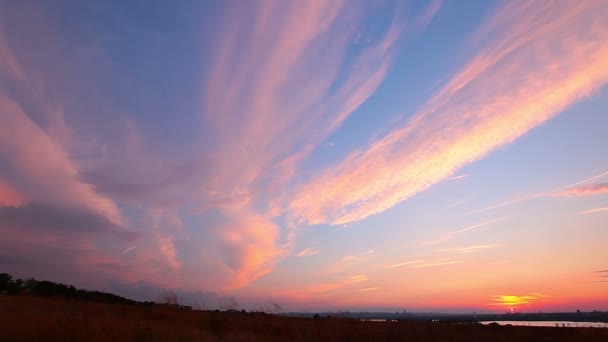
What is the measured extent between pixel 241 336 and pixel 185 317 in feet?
25.8

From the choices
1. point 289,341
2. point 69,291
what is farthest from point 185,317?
point 69,291

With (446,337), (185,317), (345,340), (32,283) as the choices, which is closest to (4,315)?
(185,317)

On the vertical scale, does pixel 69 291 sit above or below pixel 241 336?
above

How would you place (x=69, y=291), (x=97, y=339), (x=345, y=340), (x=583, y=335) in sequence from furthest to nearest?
(x=69, y=291) → (x=583, y=335) → (x=345, y=340) → (x=97, y=339)

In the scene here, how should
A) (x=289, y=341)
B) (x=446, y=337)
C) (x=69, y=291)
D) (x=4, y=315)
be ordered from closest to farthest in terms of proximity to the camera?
1. (x=4, y=315)
2. (x=289, y=341)
3. (x=446, y=337)
4. (x=69, y=291)

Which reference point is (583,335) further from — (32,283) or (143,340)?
(32,283)

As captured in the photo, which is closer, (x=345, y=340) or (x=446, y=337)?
(x=345, y=340)

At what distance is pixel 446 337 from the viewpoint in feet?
61.1

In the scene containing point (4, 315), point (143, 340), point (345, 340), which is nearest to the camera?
point (143, 340)

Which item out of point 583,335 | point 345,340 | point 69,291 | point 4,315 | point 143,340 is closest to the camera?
point 143,340

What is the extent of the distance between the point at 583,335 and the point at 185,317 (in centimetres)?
2082

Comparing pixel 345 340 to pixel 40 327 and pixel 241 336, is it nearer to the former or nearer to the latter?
pixel 241 336

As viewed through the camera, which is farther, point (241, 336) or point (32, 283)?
point (32, 283)

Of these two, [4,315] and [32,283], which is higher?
[32,283]
